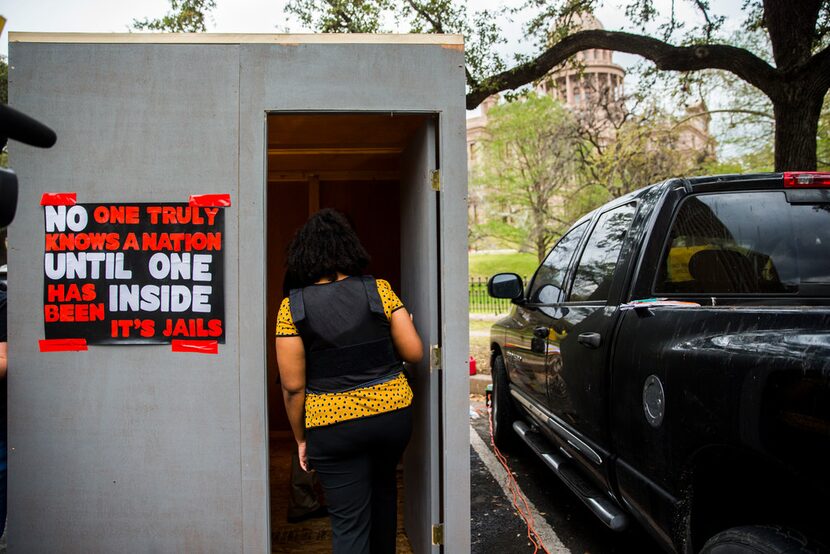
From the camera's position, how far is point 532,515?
425cm

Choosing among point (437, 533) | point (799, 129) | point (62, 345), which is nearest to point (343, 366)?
point (437, 533)

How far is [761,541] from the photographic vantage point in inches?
70.3

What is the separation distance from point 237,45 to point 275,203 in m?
2.58

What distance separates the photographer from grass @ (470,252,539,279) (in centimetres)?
4409

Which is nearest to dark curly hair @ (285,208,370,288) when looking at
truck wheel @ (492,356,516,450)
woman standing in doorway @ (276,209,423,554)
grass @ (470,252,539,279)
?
woman standing in doorway @ (276,209,423,554)

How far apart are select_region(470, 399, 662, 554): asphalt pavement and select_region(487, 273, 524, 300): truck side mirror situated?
1.64 metres

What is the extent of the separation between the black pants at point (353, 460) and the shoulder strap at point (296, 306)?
51 centimetres

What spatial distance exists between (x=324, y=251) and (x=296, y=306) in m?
0.29

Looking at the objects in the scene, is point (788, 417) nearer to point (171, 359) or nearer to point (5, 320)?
point (171, 359)

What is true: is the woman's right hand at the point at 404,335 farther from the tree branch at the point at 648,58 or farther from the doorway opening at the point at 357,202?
the tree branch at the point at 648,58

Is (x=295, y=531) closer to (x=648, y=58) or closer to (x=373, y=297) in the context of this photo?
(x=373, y=297)

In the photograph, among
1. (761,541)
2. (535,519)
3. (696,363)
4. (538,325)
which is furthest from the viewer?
(538,325)

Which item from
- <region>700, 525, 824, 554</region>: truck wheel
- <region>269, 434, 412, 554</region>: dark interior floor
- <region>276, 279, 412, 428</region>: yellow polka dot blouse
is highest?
<region>276, 279, 412, 428</region>: yellow polka dot blouse

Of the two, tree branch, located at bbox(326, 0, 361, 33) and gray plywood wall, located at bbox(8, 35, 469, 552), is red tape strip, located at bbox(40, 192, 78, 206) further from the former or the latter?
tree branch, located at bbox(326, 0, 361, 33)
